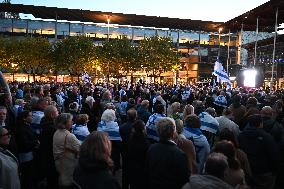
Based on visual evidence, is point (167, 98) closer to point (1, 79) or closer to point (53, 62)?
point (1, 79)

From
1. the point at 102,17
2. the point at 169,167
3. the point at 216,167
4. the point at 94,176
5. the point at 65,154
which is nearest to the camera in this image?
the point at 216,167

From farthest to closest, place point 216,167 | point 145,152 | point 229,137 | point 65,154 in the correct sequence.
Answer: point 145,152
point 65,154
point 229,137
point 216,167

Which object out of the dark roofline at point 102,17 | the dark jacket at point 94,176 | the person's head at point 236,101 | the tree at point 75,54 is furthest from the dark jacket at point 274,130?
the dark roofline at point 102,17

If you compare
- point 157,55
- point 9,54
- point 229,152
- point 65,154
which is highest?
point 157,55

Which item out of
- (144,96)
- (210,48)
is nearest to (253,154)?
(144,96)

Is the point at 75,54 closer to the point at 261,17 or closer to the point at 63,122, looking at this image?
the point at 261,17

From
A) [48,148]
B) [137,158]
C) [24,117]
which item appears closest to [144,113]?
[137,158]

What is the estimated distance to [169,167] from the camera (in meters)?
5.43

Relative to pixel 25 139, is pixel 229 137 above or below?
above

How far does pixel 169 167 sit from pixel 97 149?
4.51 feet

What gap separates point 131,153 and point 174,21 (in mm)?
47816

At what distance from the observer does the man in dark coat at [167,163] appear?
541 cm

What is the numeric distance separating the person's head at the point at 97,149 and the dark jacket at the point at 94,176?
4 centimetres

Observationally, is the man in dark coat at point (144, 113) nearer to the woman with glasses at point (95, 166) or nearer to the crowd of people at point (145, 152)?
the crowd of people at point (145, 152)
